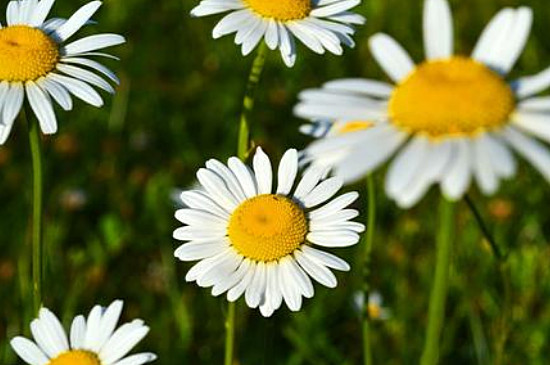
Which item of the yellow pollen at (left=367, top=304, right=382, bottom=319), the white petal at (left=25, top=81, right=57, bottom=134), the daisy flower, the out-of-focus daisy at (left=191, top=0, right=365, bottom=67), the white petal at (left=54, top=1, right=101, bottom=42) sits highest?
the white petal at (left=54, top=1, right=101, bottom=42)

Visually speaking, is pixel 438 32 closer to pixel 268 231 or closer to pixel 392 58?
pixel 392 58

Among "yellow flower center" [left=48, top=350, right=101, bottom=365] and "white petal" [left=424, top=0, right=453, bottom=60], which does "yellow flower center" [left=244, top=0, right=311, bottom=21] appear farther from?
"yellow flower center" [left=48, top=350, right=101, bottom=365]

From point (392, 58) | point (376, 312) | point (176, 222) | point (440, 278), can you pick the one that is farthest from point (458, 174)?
point (176, 222)

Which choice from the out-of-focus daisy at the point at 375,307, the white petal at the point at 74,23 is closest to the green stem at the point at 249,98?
the white petal at the point at 74,23

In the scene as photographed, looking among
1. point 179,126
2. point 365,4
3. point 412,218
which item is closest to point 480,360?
point 412,218

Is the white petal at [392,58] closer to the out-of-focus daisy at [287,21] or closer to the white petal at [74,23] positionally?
the out-of-focus daisy at [287,21]

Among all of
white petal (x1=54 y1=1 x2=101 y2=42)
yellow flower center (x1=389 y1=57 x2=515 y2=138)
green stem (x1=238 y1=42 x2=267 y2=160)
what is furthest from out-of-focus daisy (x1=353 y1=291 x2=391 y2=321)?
yellow flower center (x1=389 y1=57 x2=515 y2=138)
